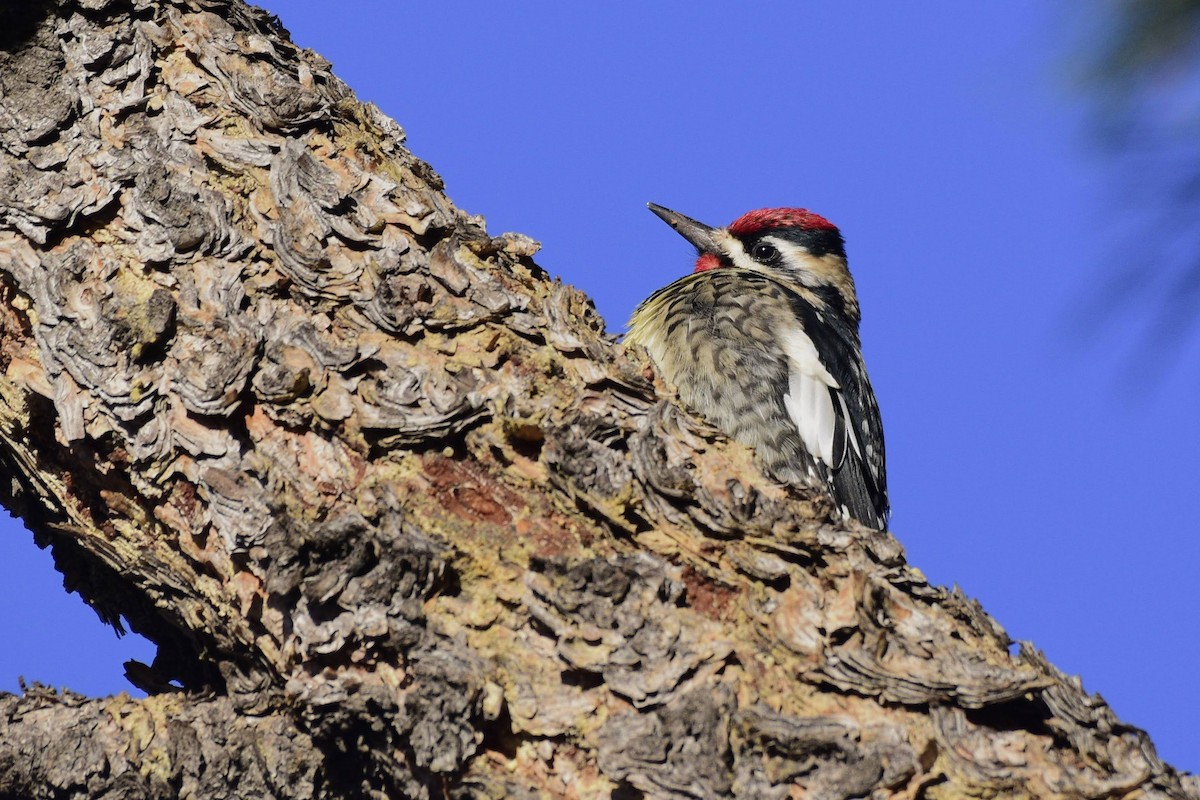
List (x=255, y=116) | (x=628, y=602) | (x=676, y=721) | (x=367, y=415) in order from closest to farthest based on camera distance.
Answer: (x=676, y=721) < (x=628, y=602) < (x=367, y=415) < (x=255, y=116)

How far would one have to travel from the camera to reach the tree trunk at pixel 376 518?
1.78 metres

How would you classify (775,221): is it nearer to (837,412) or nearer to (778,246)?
(778,246)

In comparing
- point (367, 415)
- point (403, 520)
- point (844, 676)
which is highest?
point (367, 415)

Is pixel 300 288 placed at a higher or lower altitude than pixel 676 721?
higher

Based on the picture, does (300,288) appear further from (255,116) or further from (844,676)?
(844,676)

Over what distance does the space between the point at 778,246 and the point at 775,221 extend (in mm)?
105

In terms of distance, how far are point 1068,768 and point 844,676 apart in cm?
33

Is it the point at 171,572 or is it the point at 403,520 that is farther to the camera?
the point at 171,572

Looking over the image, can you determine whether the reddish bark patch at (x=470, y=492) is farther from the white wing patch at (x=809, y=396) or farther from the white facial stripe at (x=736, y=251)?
the white facial stripe at (x=736, y=251)

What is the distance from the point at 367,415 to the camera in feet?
6.66

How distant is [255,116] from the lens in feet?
7.95

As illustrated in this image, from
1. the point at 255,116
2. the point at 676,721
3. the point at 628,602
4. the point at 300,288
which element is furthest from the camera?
the point at 255,116

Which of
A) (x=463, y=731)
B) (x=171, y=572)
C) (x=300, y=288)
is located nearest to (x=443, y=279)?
(x=300, y=288)

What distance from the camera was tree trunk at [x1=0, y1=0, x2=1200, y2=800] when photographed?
70.1 inches
